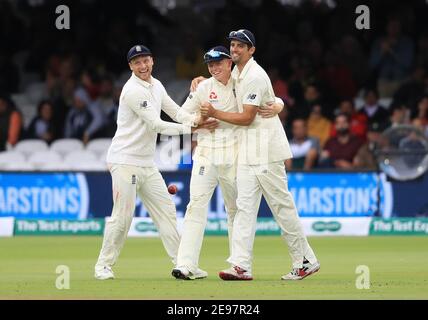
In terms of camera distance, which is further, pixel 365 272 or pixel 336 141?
pixel 336 141

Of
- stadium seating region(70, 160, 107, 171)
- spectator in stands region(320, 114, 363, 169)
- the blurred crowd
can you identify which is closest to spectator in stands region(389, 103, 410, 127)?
the blurred crowd

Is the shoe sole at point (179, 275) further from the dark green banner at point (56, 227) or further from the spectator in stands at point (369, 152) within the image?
the spectator in stands at point (369, 152)

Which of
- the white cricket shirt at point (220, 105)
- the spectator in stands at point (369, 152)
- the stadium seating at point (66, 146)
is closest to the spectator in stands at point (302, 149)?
the spectator in stands at point (369, 152)

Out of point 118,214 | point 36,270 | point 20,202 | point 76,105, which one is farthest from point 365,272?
point 76,105

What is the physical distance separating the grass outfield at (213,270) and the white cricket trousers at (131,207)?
27 centimetres

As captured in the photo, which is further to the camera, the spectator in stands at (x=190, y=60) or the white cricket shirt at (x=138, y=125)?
the spectator in stands at (x=190, y=60)

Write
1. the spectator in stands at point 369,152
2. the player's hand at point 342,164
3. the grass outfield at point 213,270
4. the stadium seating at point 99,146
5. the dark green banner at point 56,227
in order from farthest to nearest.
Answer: the stadium seating at point 99,146 → the player's hand at point 342,164 → the spectator in stands at point 369,152 → the dark green banner at point 56,227 → the grass outfield at point 213,270

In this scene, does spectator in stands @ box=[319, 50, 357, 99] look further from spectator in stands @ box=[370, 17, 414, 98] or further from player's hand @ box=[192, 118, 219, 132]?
player's hand @ box=[192, 118, 219, 132]

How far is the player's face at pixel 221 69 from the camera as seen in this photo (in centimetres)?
1061

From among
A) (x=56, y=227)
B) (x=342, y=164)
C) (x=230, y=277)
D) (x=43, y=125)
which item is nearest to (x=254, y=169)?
(x=230, y=277)

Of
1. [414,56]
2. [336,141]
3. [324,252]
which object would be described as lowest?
[324,252]

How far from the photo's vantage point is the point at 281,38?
2122 cm

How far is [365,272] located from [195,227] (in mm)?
1478
